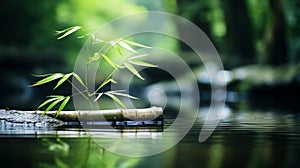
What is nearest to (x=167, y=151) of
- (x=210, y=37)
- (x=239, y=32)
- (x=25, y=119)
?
(x=25, y=119)

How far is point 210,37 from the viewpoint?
64.5 feet

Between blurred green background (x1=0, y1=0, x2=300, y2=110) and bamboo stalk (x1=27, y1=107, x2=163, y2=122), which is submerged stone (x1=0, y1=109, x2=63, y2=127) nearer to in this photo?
bamboo stalk (x1=27, y1=107, x2=163, y2=122)

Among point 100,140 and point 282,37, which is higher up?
point 282,37

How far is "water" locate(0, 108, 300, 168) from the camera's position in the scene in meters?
3.31

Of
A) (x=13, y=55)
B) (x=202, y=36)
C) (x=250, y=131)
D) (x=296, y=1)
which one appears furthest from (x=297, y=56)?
(x=250, y=131)

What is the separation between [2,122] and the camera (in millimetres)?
5102

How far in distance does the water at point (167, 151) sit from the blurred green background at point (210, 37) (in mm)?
8248

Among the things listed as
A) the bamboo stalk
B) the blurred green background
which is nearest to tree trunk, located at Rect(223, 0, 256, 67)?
the blurred green background

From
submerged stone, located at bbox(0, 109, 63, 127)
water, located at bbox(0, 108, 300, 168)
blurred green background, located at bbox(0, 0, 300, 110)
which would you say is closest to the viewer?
water, located at bbox(0, 108, 300, 168)

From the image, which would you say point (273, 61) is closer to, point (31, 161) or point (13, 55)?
point (13, 55)

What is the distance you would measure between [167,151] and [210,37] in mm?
16095

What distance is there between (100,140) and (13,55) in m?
13.5

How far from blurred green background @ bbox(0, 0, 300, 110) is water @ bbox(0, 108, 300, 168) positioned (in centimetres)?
825

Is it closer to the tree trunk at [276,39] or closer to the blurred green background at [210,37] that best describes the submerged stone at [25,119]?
the blurred green background at [210,37]
